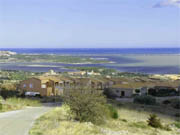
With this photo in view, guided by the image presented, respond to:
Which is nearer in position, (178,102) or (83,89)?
(83,89)

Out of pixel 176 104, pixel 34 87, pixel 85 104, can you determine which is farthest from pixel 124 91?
pixel 85 104

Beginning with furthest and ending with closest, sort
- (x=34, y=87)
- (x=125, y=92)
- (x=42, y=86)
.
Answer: (x=125, y=92) → (x=34, y=87) → (x=42, y=86)

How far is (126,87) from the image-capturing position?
48.4 metres

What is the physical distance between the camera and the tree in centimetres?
1343

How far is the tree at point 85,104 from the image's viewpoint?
44.1ft

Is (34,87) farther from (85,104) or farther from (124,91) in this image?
(85,104)

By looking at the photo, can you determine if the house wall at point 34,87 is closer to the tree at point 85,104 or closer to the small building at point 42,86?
the small building at point 42,86

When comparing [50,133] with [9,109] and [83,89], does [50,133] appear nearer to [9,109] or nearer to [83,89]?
[83,89]

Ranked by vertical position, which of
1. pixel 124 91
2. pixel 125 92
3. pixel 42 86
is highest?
pixel 42 86

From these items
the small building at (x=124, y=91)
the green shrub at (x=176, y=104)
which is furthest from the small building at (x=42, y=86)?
the green shrub at (x=176, y=104)

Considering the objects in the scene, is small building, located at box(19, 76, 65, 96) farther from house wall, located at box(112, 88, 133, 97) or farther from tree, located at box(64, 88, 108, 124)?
tree, located at box(64, 88, 108, 124)

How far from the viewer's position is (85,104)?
1348 centimetres

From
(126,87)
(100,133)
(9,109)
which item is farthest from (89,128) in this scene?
(126,87)

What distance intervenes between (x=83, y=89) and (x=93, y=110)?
908mm
